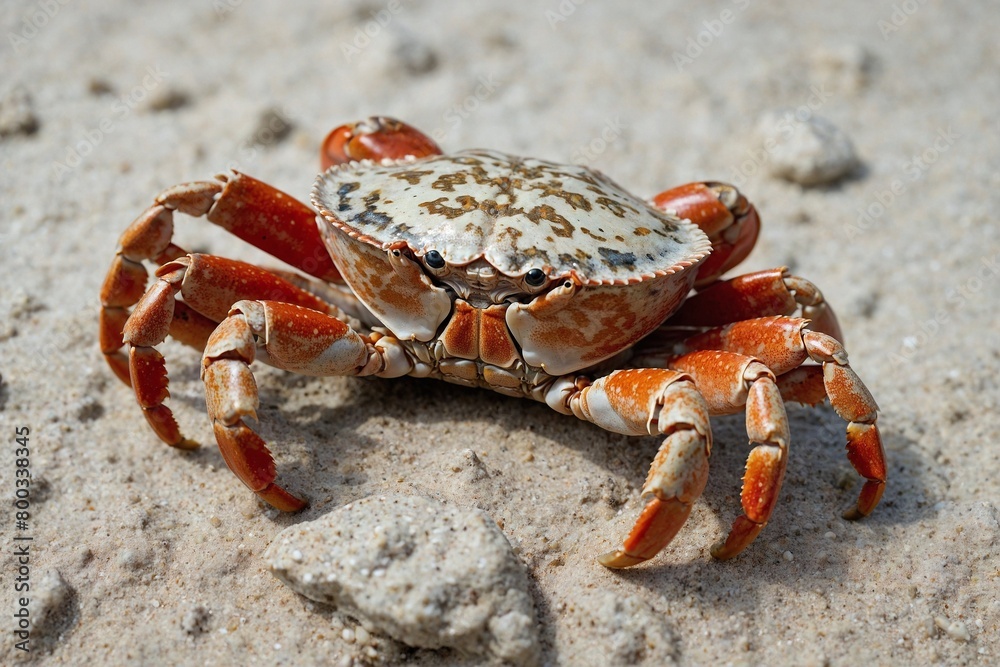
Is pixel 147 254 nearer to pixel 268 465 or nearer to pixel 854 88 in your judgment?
pixel 268 465

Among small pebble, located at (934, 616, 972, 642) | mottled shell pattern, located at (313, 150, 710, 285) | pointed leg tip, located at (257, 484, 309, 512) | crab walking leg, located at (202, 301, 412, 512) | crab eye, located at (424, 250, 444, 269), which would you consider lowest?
pointed leg tip, located at (257, 484, 309, 512)

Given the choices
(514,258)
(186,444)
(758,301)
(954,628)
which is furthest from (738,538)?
(186,444)

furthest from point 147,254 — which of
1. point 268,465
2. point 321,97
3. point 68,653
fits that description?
point 321,97

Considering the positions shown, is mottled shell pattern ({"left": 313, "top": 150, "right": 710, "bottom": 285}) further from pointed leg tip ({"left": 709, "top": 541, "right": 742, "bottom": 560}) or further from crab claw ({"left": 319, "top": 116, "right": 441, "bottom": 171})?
pointed leg tip ({"left": 709, "top": 541, "right": 742, "bottom": 560})

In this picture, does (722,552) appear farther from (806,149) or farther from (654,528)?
(806,149)

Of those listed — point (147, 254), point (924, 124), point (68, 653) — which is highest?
point (924, 124)

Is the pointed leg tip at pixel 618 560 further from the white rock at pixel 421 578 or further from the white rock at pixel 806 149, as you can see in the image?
the white rock at pixel 806 149

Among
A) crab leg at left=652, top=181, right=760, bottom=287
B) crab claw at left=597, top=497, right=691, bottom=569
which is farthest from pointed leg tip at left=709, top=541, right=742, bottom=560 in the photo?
crab leg at left=652, top=181, right=760, bottom=287
